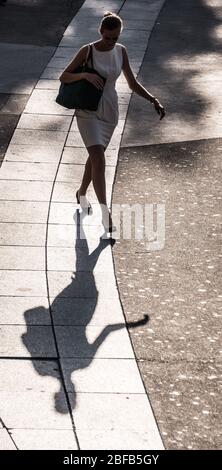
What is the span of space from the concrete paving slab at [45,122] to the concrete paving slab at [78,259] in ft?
11.9

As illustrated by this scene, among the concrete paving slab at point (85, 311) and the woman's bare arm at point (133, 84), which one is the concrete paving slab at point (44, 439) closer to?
the concrete paving slab at point (85, 311)

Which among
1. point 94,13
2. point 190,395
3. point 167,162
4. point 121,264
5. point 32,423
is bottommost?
point 94,13

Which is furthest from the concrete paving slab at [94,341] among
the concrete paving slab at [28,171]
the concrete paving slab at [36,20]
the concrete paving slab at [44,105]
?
the concrete paving slab at [36,20]

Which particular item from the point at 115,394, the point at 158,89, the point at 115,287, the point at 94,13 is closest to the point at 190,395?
the point at 115,394

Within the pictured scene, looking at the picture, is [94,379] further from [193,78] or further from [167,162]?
[193,78]

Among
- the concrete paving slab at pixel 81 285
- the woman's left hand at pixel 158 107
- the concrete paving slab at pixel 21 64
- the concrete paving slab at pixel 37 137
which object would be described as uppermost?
the woman's left hand at pixel 158 107

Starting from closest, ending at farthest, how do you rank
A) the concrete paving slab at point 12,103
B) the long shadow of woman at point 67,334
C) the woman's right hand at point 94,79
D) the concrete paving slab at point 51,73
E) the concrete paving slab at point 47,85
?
the long shadow of woman at point 67,334
the woman's right hand at point 94,79
the concrete paving slab at point 12,103
the concrete paving slab at point 47,85
the concrete paving slab at point 51,73

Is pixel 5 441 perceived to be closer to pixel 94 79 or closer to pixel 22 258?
pixel 22 258

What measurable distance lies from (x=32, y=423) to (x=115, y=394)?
709 millimetres

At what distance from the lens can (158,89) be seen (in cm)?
1577

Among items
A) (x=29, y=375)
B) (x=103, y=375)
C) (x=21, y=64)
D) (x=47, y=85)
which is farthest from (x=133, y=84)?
(x=21, y=64)

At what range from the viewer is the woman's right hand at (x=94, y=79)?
34.6ft

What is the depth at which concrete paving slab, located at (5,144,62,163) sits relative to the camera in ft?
42.1

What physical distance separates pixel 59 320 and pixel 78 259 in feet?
4.33
